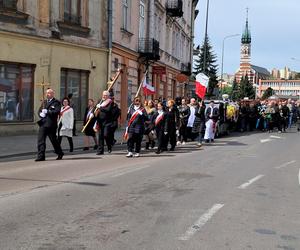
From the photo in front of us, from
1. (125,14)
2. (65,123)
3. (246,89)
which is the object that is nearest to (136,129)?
(65,123)

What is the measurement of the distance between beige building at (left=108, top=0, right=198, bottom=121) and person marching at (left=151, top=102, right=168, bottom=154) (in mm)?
8811

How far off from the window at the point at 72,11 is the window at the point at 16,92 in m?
3.34

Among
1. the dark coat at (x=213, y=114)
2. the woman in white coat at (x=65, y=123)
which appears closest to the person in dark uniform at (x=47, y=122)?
the woman in white coat at (x=65, y=123)

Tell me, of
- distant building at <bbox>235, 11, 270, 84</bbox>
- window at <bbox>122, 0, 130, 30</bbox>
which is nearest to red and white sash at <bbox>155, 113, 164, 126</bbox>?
window at <bbox>122, 0, 130, 30</bbox>

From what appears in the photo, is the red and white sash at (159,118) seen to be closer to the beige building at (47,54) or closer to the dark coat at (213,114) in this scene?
the dark coat at (213,114)

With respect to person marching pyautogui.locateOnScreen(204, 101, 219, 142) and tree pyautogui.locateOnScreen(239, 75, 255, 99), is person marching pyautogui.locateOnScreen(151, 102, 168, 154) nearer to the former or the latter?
person marching pyautogui.locateOnScreen(204, 101, 219, 142)

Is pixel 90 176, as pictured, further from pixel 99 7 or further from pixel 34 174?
pixel 99 7

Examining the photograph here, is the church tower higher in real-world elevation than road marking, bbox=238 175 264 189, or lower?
higher

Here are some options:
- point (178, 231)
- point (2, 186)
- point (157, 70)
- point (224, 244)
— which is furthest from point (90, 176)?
point (157, 70)

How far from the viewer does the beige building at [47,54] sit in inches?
776

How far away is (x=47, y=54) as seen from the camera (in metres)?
21.5

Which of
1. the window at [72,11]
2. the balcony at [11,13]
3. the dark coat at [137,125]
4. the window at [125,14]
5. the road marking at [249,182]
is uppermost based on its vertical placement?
the window at [125,14]

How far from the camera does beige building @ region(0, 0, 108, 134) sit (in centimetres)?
1972

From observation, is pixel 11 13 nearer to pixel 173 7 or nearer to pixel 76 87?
pixel 76 87
